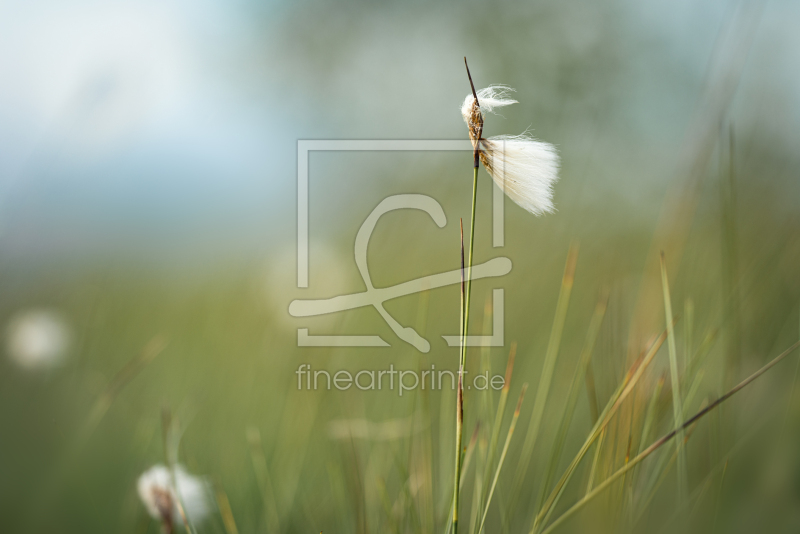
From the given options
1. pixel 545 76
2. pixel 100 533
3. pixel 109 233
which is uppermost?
pixel 545 76

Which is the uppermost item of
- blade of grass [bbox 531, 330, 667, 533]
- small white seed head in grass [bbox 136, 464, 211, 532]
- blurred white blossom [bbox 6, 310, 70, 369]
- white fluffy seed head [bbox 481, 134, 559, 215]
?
white fluffy seed head [bbox 481, 134, 559, 215]

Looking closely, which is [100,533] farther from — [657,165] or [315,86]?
[315,86]

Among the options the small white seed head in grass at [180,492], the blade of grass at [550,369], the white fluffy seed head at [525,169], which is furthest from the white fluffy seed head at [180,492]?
the white fluffy seed head at [525,169]

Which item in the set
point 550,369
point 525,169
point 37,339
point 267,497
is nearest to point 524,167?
point 525,169

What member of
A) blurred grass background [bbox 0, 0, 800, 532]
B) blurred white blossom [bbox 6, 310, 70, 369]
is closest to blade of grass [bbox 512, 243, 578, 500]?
blurred grass background [bbox 0, 0, 800, 532]

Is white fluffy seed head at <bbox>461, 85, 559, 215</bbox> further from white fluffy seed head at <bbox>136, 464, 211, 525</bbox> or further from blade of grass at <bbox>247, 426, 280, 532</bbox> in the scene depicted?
white fluffy seed head at <bbox>136, 464, 211, 525</bbox>

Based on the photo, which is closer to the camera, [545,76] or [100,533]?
[100,533]

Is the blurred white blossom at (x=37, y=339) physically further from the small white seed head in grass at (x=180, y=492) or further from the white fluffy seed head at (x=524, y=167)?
the white fluffy seed head at (x=524, y=167)

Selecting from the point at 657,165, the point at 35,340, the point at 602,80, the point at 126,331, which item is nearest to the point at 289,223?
the point at 126,331

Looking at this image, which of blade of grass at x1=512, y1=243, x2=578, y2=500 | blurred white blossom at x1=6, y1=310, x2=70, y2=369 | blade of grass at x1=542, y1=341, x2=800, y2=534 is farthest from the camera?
blurred white blossom at x1=6, y1=310, x2=70, y2=369

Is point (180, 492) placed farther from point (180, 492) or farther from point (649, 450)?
point (649, 450)

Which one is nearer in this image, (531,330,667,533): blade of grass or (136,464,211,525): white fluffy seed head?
(531,330,667,533): blade of grass
